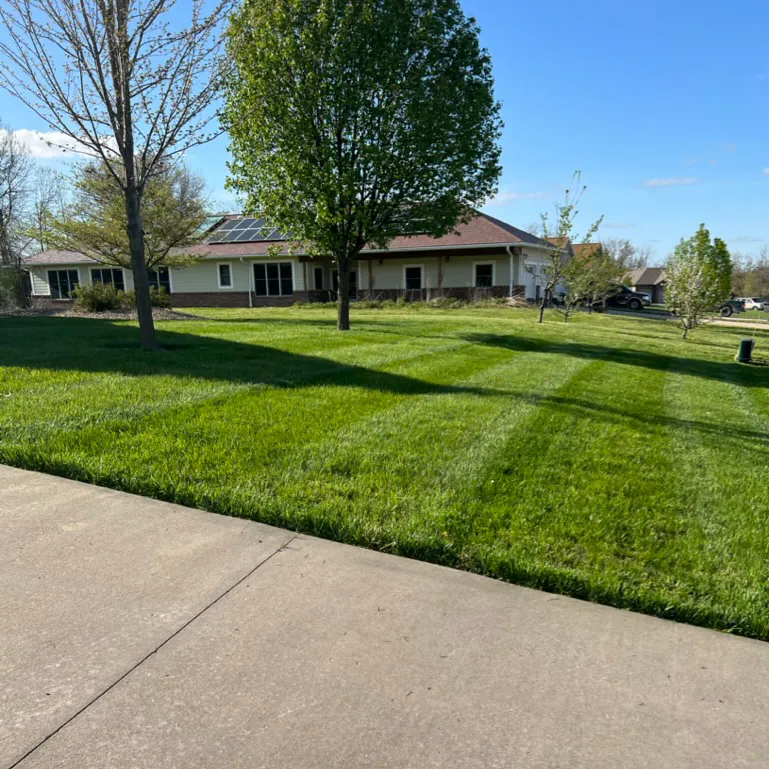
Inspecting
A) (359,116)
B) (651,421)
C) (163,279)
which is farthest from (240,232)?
(651,421)

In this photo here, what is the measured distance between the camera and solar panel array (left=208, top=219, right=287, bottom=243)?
31703mm

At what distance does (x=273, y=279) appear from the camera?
3152 cm

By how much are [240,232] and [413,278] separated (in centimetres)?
1086

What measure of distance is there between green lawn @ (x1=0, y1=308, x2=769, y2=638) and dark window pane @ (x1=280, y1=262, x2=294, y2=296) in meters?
22.6

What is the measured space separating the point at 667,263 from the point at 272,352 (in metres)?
16.3

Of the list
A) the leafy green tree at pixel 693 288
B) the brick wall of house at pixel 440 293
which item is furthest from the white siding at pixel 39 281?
the leafy green tree at pixel 693 288

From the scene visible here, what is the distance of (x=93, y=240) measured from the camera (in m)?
20.9

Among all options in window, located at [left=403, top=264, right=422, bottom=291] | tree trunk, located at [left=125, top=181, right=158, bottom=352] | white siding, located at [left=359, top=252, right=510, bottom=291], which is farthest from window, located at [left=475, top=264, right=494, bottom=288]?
tree trunk, located at [left=125, top=181, right=158, bottom=352]

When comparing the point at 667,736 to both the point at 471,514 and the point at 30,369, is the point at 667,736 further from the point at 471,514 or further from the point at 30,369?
the point at 30,369

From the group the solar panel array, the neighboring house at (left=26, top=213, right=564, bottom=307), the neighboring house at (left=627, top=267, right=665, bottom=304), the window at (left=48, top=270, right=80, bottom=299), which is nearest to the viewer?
the neighboring house at (left=26, top=213, right=564, bottom=307)

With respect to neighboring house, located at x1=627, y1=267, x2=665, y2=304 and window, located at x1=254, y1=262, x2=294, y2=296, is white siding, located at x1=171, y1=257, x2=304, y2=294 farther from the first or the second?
neighboring house, located at x1=627, y1=267, x2=665, y2=304

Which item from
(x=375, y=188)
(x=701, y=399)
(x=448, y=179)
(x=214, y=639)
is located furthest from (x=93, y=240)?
(x=214, y=639)

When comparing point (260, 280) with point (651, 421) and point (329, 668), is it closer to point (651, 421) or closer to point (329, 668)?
point (651, 421)

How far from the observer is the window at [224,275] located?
32.1 metres
